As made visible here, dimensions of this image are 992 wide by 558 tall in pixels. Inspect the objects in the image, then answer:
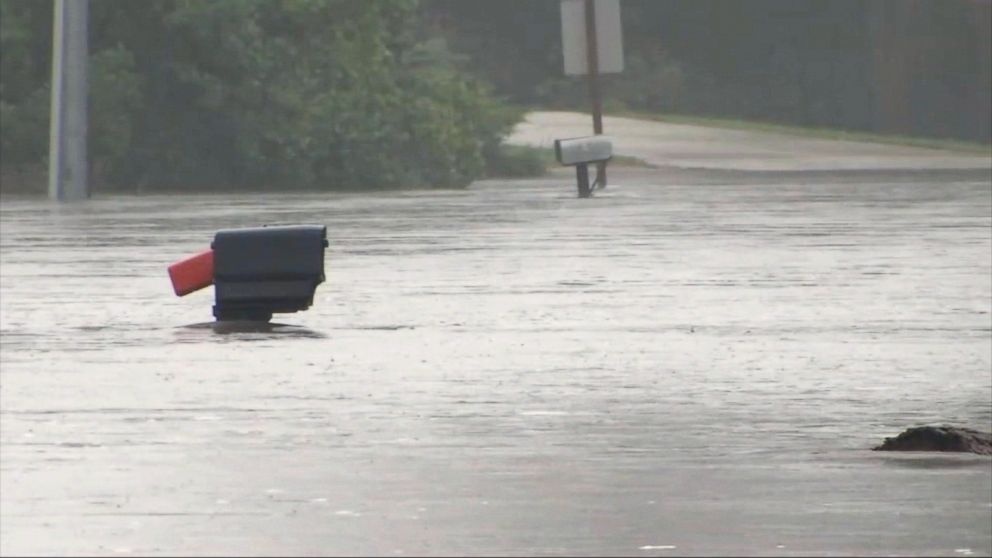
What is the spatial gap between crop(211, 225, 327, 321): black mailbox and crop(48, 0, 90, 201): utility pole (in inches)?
915

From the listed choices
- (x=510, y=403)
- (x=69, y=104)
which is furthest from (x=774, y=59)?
(x=510, y=403)

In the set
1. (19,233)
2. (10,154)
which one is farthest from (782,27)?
(19,233)

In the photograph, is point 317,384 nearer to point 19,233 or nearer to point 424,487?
point 424,487

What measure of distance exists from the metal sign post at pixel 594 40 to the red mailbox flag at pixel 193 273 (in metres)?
26.6

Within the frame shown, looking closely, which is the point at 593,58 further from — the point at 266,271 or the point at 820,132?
the point at 266,271

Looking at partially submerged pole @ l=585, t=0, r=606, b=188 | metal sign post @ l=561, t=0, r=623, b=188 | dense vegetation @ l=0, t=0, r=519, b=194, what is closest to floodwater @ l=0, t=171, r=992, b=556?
partially submerged pole @ l=585, t=0, r=606, b=188

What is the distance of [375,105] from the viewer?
4800cm

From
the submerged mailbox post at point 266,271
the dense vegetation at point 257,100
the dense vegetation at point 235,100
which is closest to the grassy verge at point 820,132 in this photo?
the dense vegetation at point 257,100

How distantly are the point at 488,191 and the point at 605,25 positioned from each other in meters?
3.28

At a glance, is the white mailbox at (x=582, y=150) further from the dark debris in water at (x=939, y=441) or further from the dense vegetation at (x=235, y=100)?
the dark debris in water at (x=939, y=441)

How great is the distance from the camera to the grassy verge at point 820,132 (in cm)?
6525

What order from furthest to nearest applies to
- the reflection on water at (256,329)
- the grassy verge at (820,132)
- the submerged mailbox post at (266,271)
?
the grassy verge at (820,132), the submerged mailbox post at (266,271), the reflection on water at (256,329)

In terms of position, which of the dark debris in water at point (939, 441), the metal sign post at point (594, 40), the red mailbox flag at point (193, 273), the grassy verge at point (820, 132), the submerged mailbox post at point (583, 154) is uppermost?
the metal sign post at point (594, 40)

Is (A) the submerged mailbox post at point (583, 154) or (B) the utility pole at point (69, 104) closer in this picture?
(B) the utility pole at point (69, 104)
